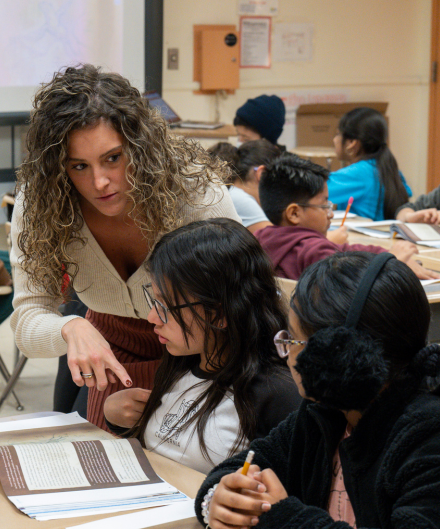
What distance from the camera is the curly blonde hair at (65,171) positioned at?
1378 millimetres

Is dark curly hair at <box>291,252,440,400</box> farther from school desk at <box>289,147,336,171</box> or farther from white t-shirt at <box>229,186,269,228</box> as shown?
school desk at <box>289,147,336,171</box>

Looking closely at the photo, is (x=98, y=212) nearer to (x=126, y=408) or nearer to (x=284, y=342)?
(x=126, y=408)

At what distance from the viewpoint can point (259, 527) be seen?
0.90 m

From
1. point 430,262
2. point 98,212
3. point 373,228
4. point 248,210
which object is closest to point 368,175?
point 373,228

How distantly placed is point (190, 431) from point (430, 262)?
1.45 m

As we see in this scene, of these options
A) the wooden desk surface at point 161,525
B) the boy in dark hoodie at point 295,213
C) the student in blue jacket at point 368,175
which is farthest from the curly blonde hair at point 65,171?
the student in blue jacket at point 368,175

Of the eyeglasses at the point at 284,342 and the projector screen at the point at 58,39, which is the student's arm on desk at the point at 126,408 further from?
the projector screen at the point at 58,39

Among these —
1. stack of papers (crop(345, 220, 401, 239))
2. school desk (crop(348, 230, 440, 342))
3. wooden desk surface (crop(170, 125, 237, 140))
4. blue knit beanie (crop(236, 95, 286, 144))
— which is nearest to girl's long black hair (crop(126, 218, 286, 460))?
school desk (crop(348, 230, 440, 342))

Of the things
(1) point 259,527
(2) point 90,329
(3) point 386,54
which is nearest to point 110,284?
(2) point 90,329

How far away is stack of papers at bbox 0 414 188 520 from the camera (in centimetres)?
103

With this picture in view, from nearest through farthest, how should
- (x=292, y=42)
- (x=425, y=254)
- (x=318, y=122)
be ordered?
(x=425, y=254), (x=292, y=42), (x=318, y=122)

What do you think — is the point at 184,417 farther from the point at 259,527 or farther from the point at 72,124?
the point at 72,124

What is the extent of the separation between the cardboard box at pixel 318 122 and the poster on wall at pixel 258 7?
81 cm

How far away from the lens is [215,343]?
1.32 m
